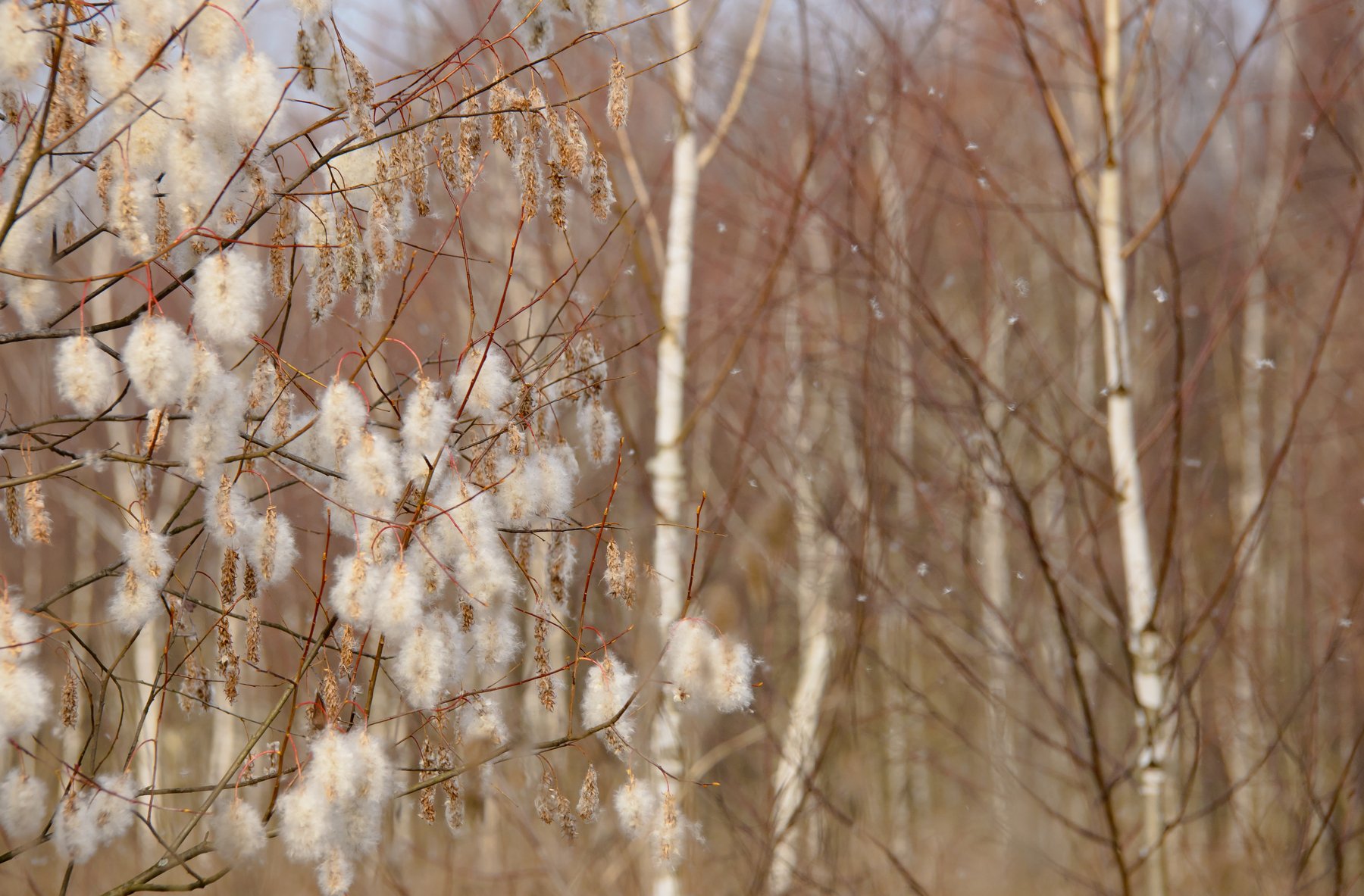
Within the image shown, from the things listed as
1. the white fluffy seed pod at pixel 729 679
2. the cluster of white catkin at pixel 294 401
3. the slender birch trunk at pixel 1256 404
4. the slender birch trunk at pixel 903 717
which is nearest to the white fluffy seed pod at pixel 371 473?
the cluster of white catkin at pixel 294 401

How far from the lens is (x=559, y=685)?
191cm

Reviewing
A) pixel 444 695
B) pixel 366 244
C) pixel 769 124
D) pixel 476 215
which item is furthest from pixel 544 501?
pixel 476 215

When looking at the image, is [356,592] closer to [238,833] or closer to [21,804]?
[238,833]

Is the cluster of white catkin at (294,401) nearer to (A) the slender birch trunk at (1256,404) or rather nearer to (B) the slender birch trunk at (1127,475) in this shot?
(B) the slender birch trunk at (1127,475)

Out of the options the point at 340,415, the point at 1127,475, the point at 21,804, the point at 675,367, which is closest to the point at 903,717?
the point at 675,367

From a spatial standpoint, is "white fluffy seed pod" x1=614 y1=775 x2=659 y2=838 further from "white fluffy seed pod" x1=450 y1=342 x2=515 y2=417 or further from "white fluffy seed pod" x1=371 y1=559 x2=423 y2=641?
"white fluffy seed pod" x1=450 y1=342 x2=515 y2=417

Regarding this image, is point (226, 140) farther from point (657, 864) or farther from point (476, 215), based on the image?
point (476, 215)

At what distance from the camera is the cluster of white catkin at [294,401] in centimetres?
155

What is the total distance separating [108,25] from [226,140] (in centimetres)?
32

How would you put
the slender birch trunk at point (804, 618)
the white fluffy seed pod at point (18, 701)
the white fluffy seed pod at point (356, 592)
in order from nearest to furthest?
1. the white fluffy seed pod at point (18, 701)
2. the white fluffy seed pod at point (356, 592)
3. the slender birch trunk at point (804, 618)

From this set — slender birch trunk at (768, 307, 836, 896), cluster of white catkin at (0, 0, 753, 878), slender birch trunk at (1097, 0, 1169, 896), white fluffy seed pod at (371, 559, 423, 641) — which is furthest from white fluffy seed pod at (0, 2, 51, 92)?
slender birch trunk at (768, 307, 836, 896)

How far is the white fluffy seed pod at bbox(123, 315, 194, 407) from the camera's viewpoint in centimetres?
150

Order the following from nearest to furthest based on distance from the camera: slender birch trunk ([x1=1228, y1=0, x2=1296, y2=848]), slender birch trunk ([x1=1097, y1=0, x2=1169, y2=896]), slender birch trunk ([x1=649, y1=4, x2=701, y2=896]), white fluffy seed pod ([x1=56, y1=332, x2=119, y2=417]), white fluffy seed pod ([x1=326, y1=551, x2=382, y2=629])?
white fluffy seed pod ([x1=56, y1=332, x2=119, y2=417]) → white fluffy seed pod ([x1=326, y1=551, x2=382, y2=629]) → slender birch trunk ([x1=1097, y1=0, x2=1169, y2=896]) → slender birch trunk ([x1=649, y1=4, x2=701, y2=896]) → slender birch trunk ([x1=1228, y1=0, x2=1296, y2=848])

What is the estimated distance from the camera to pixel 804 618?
7.40 m
